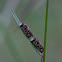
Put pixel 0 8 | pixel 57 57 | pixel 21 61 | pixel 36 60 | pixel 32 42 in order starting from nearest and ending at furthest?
pixel 32 42 → pixel 21 61 → pixel 0 8 → pixel 57 57 → pixel 36 60

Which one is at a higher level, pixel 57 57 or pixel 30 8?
pixel 30 8

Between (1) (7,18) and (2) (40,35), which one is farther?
(2) (40,35)

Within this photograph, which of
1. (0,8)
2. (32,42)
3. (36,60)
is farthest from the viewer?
(36,60)

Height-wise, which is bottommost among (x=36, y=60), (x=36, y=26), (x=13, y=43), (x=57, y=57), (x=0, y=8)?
(x=57, y=57)

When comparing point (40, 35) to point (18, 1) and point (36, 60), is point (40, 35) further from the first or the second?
point (18, 1)

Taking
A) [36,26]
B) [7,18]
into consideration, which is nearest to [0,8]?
[7,18]

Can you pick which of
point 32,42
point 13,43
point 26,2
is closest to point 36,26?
point 26,2

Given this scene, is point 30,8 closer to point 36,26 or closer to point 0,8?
point 0,8
